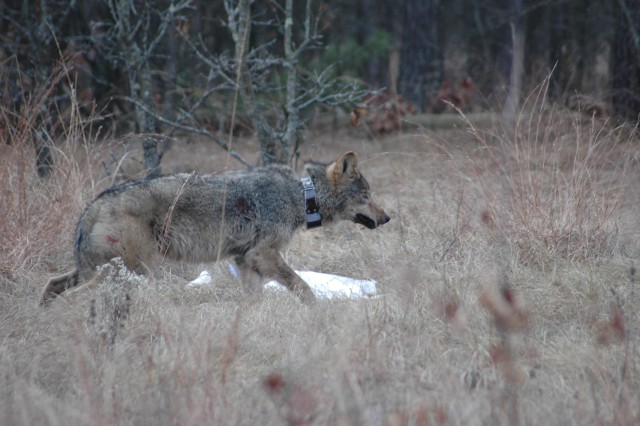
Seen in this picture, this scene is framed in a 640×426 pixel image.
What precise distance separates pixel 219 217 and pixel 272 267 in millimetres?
610

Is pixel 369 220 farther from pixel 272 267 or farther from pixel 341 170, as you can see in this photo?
pixel 272 267

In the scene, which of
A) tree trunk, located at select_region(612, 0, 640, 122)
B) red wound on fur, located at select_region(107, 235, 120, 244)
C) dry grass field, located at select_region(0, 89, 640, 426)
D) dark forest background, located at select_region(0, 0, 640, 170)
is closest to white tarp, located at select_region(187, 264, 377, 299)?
dry grass field, located at select_region(0, 89, 640, 426)

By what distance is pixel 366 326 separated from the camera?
529 centimetres

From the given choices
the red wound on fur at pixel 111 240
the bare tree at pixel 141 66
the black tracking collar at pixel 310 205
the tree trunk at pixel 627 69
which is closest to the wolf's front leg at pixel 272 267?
the black tracking collar at pixel 310 205

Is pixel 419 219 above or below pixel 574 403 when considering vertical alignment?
below

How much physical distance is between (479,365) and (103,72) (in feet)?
35.5

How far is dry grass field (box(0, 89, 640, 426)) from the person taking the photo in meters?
3.97

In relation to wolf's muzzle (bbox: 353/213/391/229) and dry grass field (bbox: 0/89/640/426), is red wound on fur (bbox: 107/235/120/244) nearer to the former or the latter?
dry grass field (bbox: 0/89/640/426)

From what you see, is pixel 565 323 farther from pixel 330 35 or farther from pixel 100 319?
pixel 330 35

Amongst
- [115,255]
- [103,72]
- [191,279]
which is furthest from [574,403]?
[103,72]

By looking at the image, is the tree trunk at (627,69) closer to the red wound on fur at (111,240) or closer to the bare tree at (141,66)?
the bare tree at (141,66)

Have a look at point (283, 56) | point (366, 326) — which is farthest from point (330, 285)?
point (283, 56)

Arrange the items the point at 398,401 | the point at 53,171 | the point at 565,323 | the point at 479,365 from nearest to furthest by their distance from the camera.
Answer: the point at 398,401 < the point at 479,365 < the point at 565,323 < the point at 53,171

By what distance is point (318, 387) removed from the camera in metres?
4.16
